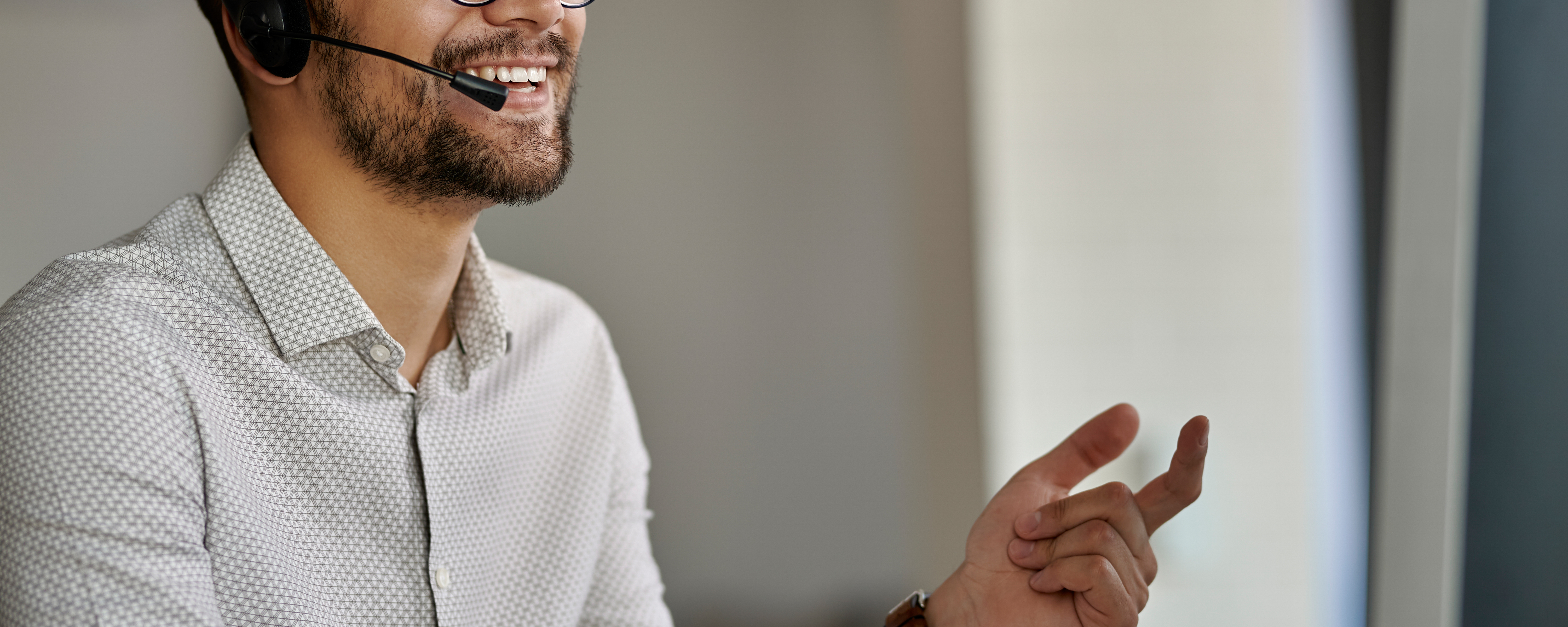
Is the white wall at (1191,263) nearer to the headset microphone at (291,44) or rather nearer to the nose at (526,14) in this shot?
the nose at (526,14)

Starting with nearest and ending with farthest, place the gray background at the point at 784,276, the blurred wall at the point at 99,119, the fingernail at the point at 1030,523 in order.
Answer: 1. the fingernail at the point at 1030,523
2. the blurred wall at the point at 99,119
3. the gray background at the point at 784,276

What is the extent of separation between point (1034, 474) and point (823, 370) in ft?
2.62

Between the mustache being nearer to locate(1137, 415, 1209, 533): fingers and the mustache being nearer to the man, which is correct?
the man

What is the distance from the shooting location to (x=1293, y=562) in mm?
1946

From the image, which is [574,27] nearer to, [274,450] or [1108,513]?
[274,450]

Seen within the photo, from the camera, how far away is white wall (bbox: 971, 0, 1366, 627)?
6.07 ft

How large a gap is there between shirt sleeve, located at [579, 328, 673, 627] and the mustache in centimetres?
41

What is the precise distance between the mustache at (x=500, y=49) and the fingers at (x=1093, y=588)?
2.43ft

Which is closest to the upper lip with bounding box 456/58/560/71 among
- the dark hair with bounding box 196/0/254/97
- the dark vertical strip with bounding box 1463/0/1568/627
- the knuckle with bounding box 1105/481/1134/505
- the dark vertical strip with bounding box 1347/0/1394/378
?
the dark hair with bounding box 196/0/254/97

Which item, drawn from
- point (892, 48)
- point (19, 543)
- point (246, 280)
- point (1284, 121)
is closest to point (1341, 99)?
point (1284, 121)

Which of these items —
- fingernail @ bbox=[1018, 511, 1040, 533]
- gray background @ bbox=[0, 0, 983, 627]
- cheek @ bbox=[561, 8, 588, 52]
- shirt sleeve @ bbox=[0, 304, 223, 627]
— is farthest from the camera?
gray background @ bbox=[0, 0, 983, 627]

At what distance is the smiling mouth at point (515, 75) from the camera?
105cm

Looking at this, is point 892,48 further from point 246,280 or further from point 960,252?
point 246,280

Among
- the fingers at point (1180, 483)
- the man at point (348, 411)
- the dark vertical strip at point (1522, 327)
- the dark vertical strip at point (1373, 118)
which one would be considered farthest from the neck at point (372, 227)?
the dark vertical strip at point (1373, 118)
